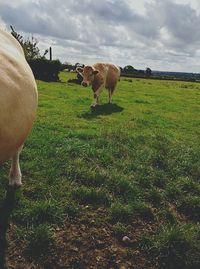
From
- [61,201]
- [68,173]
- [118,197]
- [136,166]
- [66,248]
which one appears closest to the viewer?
[66,248]

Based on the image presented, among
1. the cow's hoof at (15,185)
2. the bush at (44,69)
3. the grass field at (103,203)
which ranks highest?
the bush at (44,69)

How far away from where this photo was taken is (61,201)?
5402mm

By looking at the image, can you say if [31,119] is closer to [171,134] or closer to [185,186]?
[185,186]

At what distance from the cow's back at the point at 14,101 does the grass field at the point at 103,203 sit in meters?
1.39

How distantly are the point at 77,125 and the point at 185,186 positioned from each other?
513cm

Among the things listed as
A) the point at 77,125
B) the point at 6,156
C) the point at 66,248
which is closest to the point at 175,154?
the point at 77,125

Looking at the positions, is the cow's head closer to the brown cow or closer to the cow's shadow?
the brown cow

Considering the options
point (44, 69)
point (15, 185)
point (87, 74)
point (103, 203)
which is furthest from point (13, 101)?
point (44, 69)

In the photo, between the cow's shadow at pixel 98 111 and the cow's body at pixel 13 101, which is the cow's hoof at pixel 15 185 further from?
the cow's shadow at pixel 98 111

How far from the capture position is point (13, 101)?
3.41m

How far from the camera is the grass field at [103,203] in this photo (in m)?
4.33

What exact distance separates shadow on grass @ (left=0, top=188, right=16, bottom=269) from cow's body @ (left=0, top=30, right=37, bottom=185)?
1.13 meters

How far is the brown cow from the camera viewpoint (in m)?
16.1

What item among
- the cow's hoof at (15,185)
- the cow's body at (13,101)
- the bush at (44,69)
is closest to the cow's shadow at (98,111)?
the cow's hoof at (15,185)
